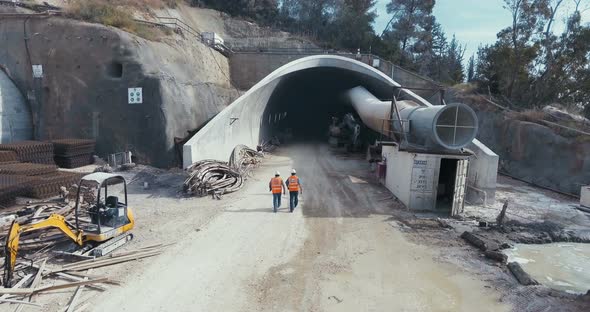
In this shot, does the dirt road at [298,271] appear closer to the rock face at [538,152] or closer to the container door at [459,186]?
the container door at [459,186]

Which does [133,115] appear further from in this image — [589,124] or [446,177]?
[589,124]

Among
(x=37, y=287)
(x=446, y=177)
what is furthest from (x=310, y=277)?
(x=446, y=177)

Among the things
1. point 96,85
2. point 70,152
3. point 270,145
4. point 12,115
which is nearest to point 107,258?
point 70,152

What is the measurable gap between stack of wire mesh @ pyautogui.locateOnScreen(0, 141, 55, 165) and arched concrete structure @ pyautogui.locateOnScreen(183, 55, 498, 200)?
22.7ft

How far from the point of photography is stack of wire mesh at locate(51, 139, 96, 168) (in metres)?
18.5

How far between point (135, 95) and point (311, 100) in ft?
76.4

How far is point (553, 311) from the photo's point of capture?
7277mm

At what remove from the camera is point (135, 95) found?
68.3ft

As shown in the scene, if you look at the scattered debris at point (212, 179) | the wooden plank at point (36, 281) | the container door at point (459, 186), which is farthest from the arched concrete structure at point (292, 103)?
the wooden plank at point (36, 281)

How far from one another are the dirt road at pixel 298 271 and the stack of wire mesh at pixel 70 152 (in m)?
9.70

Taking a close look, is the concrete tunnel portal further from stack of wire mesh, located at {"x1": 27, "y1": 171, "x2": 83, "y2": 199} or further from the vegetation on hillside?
the vegetation on hillside

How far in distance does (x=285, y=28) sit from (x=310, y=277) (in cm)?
5532

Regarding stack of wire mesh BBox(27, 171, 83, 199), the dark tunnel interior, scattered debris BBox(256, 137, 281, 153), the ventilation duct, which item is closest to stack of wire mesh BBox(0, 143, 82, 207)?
stack of wire mesh BBox(27, 171, 83, 199)

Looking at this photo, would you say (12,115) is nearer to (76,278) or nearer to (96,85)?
(96,85)
